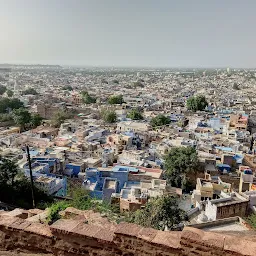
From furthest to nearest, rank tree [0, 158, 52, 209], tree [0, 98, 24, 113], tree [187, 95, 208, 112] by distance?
tree [187, 95, 208, 112], tree [0, 98, 24, 113], tree [0, 158, 52, 209]

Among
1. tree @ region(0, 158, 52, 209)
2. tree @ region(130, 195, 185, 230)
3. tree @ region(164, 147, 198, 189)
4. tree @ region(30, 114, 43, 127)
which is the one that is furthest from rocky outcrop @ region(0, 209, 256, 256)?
tree @ region(30, 114, 43, 127)

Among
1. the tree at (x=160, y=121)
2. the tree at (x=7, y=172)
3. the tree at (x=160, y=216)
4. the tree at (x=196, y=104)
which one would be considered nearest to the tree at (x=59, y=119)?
the tree at (x=160, y=121)

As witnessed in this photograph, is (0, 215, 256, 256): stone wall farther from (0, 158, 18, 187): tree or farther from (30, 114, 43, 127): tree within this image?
(30, 114, 43, 127): tree

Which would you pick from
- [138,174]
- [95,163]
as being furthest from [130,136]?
[138,174]

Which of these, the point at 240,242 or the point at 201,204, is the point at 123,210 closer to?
the point at 201,204

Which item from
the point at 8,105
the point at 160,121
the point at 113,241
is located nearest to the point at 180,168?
the point at 113,241

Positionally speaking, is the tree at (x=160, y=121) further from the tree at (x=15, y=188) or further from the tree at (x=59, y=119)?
the tree at (x=15, y=188)
